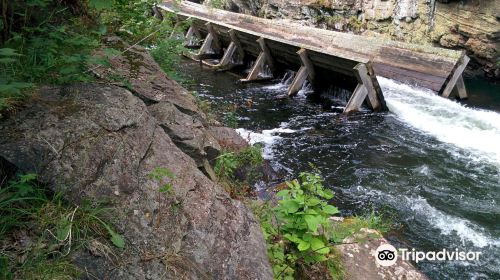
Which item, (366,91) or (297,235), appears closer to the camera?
(297,235)

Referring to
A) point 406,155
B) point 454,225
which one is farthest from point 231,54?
point 454,225

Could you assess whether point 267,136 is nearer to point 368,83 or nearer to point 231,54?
point 368,83

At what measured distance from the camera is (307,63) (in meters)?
10.1

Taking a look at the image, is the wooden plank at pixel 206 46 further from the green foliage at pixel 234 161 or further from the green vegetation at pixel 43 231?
the green vegetation at pixel 43 231

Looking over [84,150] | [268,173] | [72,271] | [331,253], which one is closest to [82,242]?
[72,271]

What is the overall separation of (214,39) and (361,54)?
5.40 m

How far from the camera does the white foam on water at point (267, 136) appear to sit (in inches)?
267

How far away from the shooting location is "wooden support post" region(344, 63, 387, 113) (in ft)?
28.0

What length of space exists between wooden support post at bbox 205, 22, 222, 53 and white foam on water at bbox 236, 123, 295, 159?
7286 millimetres

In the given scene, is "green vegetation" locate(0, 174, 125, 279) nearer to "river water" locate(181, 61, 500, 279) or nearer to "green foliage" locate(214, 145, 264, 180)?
"green foliage" locate(214, 145, 264, 180)

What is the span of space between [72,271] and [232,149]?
10.9 ft

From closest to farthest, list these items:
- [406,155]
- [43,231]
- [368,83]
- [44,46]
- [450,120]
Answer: [43,231] < [44,46] < [406,155] < [450,120] < [368,83]

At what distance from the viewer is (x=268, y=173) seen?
5621 mm

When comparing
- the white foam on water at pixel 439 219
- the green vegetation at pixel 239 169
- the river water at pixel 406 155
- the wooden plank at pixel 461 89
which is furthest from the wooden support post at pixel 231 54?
the white foam on water at pixel 439 219
